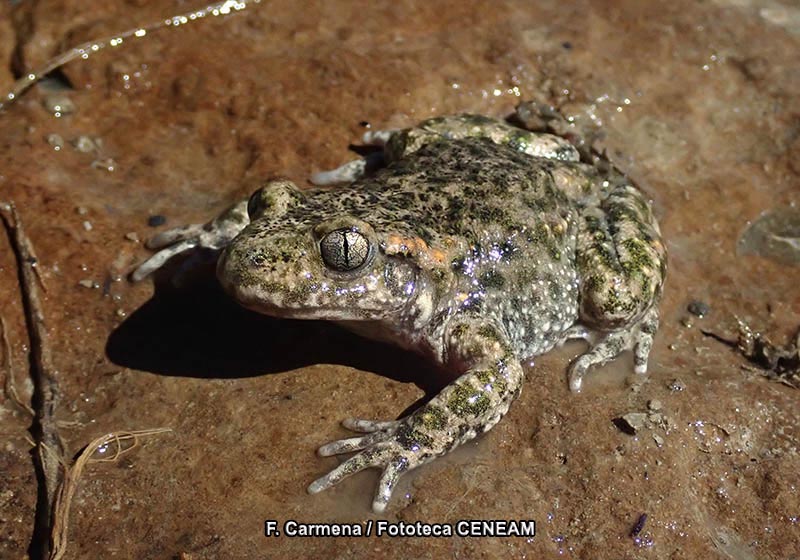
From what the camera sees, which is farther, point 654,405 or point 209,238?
point 209,238

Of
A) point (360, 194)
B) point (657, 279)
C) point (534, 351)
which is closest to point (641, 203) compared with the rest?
point (657, 279)

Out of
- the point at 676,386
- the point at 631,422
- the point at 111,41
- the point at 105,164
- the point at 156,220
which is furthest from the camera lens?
the point at 111,41

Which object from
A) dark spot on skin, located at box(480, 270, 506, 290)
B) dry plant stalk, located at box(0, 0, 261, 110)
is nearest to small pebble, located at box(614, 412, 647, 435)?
dark spot on skin, located at box(480, 270, 506, 290)

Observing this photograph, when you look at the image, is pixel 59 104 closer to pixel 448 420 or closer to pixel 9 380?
pixel 9 380

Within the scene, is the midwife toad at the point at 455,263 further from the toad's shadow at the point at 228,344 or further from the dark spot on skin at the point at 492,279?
the toad's shadow at the point at 228,344

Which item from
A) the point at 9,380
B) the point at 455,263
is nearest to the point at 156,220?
the point at 9,380

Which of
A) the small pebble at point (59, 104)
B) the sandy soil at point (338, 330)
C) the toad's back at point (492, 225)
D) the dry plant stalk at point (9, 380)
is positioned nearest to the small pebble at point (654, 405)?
the sandy soil at point (338, 330)

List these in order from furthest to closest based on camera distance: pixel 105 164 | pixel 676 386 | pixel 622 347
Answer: pixel 105 164 → pixel 622 347 → pixel 676 386
